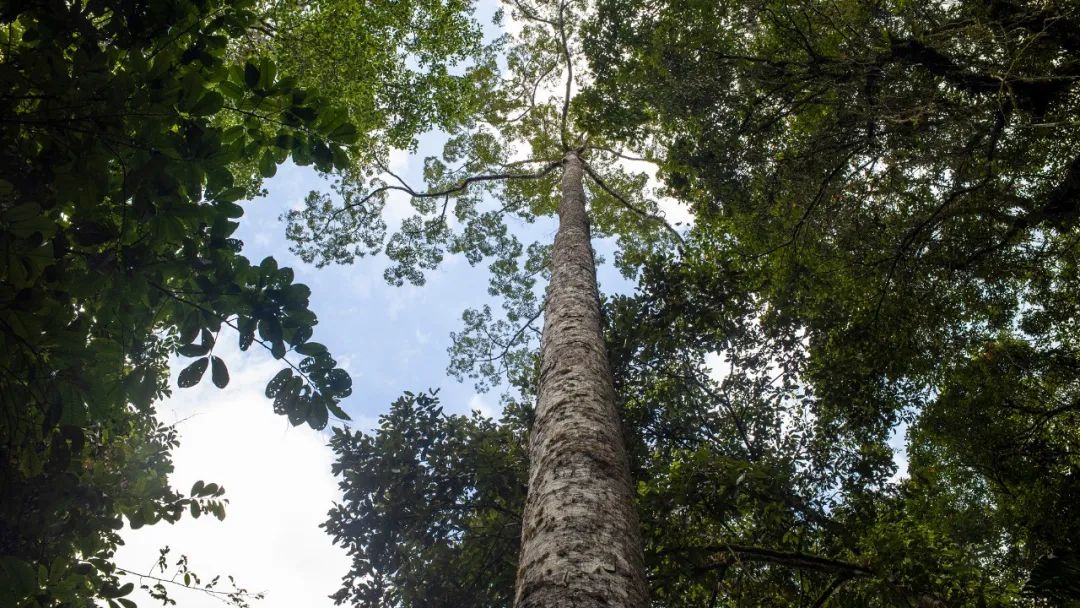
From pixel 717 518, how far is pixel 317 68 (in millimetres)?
6793

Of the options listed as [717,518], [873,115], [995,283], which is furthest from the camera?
[995,283]

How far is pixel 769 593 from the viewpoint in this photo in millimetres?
5320

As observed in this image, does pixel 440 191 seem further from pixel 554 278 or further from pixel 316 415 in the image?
pixel 316 415

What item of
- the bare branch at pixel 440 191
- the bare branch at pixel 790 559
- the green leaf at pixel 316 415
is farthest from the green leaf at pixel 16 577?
the bare branch at pixel 440 191

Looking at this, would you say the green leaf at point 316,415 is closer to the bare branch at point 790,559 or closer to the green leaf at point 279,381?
the green leaf at point 279,381

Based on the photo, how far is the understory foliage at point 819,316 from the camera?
5008 mm

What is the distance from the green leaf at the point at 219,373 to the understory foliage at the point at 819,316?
10.3 ft

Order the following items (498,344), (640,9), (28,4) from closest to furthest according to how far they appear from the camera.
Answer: (28,4) < (640,9) < (498,344)

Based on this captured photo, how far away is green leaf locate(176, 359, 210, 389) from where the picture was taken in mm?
2355

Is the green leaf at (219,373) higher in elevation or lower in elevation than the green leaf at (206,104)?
lower

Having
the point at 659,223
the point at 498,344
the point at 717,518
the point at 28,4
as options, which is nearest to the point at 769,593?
the point at 717,518

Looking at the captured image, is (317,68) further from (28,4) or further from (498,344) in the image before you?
(498,344)

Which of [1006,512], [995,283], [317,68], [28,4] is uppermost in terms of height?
[317,68]

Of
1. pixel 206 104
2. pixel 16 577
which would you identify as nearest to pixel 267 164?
pixel 206 104
